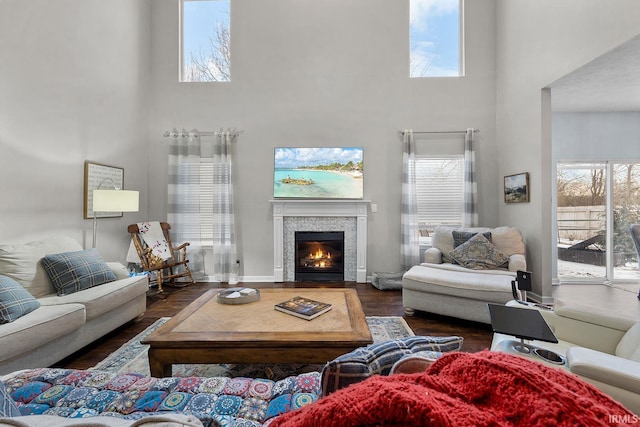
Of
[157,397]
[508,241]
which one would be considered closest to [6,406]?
[157,397]

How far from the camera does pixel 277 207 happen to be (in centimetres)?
451

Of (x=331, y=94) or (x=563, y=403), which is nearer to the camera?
(x=563, y=403)

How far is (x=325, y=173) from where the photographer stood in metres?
4.53

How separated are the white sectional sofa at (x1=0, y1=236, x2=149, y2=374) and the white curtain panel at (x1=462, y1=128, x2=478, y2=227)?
14.8ft

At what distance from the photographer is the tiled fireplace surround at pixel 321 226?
14.7ft

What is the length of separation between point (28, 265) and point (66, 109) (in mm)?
1823

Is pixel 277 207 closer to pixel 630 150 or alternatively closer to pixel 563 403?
pixel 563 403

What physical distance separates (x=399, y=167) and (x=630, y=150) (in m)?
3.64

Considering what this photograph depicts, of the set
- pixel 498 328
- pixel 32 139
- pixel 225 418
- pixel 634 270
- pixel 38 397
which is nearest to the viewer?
pixel 225 418

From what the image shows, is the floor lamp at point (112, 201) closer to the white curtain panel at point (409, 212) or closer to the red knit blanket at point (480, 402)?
the red knit blanket at point (480, 402)

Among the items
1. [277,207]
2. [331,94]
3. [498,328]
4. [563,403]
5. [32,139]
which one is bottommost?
[498,328]

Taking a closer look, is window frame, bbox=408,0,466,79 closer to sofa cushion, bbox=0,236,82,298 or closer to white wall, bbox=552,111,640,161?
white wall, bbox=552,111,640,161

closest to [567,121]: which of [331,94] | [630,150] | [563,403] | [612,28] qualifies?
[630,150]

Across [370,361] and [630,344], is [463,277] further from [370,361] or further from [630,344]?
[370,361]
